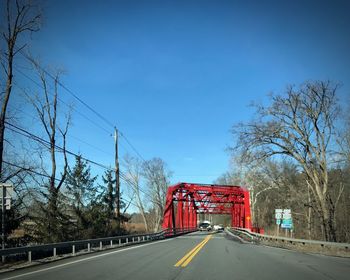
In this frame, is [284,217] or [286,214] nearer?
[286,214]

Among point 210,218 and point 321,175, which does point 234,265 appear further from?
point 210,218

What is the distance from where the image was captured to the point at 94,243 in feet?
83.5

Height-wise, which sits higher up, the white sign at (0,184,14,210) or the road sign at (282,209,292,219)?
the white sign at (0,184,14,210)

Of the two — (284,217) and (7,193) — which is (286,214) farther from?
(7,193)

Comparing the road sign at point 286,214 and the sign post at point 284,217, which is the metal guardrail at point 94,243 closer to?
the sign post at point 284,217

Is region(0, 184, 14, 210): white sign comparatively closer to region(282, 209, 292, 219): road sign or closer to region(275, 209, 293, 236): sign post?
region(282, 209, 292, 219): road sign

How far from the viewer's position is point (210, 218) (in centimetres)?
16562

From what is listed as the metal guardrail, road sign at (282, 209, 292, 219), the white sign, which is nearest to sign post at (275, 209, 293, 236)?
road sign at (282, 209, 292, 219)

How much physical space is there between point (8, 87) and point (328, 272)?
18.2 meters

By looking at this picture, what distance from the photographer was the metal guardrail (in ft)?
48.1

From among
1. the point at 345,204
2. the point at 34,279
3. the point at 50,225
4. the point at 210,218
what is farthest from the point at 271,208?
the point at 210,218

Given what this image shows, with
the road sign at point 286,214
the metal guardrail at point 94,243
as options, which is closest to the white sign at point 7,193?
the metal guardrail at point 94,243

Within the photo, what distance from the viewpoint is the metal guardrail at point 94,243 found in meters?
14.7

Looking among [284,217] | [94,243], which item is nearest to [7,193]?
[94,243]
